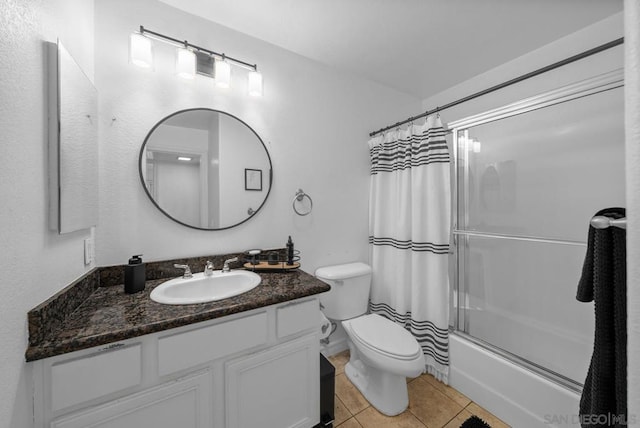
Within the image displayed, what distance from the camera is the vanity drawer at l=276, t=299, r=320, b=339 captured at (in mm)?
1107

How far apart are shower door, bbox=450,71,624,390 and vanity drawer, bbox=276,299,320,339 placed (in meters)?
1.22

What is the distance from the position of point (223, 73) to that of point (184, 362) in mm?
1518

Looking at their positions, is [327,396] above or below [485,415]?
above

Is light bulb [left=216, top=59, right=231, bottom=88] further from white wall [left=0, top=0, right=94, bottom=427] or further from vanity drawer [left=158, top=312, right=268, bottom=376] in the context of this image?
vanity drawer [left=158, top=312, right=268, bottom=376]

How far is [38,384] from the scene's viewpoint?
0.72 meters

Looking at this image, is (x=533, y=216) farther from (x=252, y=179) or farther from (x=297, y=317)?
(x=252, y=179)

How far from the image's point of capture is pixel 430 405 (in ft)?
4.88

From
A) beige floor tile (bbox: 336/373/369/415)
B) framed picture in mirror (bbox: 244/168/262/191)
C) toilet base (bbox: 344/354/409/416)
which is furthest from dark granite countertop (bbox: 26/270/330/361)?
beige floor tile (bbox: 336/373/369/415)

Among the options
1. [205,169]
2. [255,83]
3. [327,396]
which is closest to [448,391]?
[327,396]

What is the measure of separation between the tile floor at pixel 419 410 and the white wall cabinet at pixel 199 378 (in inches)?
12.7

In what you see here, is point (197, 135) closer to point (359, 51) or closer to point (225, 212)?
point (225, 212)

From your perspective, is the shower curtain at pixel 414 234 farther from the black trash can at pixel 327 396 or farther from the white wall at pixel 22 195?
the white wall at pixel 22 195

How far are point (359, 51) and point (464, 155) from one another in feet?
3.72

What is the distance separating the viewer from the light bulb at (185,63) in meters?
1.30
